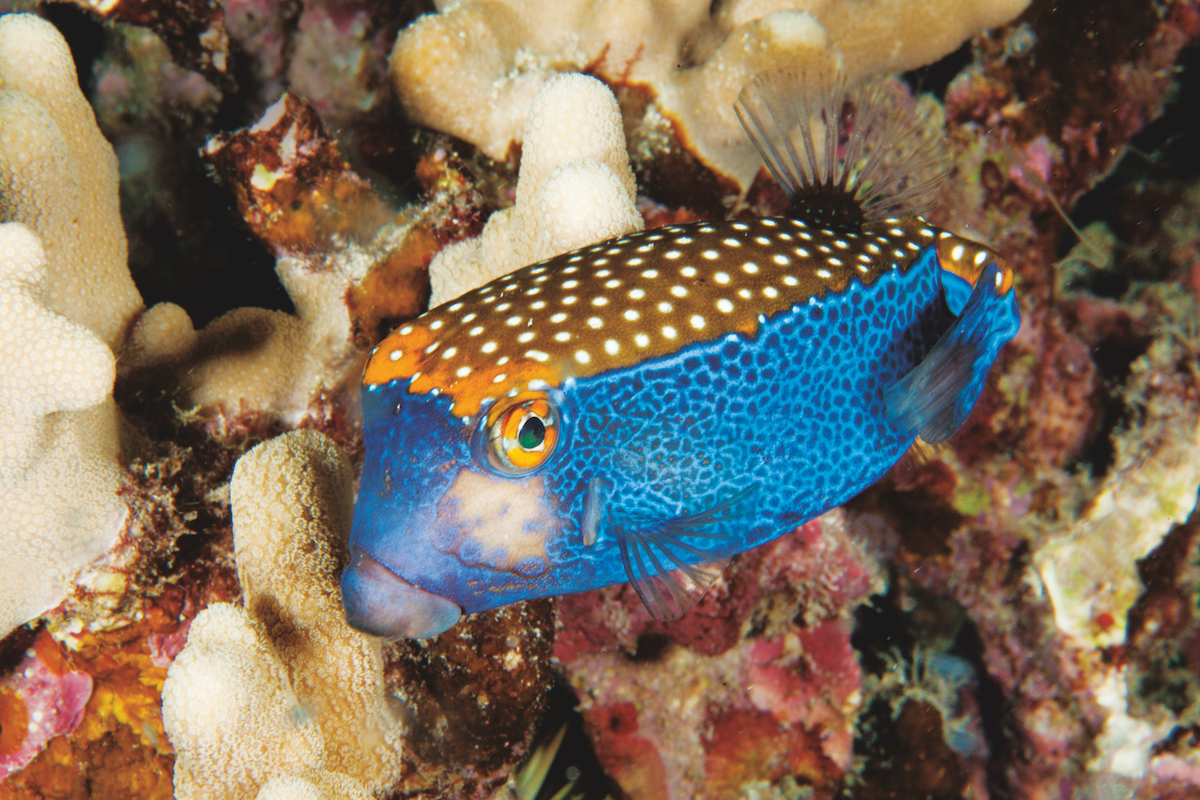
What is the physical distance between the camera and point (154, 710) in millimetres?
2344

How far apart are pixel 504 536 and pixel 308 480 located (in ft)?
3.02

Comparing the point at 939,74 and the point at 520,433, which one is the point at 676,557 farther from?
the point at 939,74

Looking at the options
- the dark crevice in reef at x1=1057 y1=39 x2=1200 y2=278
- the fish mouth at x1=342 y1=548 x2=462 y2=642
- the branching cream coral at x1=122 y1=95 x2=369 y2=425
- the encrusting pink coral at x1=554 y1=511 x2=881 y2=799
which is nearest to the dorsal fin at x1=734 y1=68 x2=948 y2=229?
the branching cream coral at x1=122 y1=95 x2=369 y2=425

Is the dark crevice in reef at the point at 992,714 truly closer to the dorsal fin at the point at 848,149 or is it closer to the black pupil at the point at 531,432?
the dorsal fin at the point at 848,149

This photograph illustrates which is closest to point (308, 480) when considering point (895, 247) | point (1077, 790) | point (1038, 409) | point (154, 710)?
point (154, 710)

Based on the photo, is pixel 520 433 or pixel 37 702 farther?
pixel 37 702

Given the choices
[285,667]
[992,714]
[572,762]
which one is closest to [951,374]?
[285,667]

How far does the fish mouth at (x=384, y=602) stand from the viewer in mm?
1516

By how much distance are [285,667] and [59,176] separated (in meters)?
1.80

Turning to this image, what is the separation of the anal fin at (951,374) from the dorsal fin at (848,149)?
1.66 feet

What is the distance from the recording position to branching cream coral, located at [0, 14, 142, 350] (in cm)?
208

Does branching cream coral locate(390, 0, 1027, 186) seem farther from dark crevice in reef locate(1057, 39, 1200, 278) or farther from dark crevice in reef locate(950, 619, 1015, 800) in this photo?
dark crevice in reef locate(950, 619, 1015, 800)

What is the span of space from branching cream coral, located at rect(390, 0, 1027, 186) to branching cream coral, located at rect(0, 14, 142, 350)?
132cm

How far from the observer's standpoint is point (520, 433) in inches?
57.7
